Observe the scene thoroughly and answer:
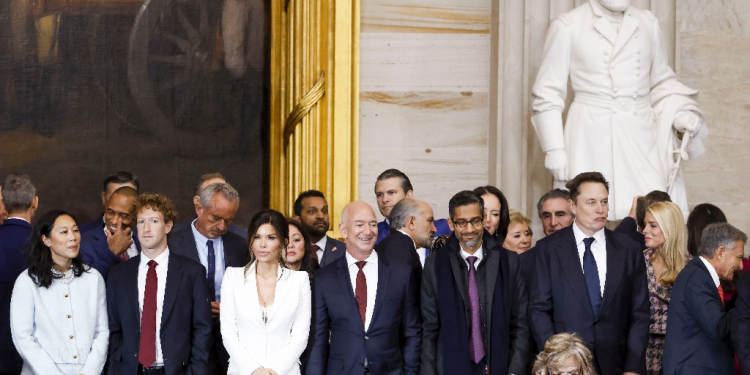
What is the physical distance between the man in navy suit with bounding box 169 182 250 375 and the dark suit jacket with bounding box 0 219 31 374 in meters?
0.97

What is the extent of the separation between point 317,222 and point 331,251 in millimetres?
305

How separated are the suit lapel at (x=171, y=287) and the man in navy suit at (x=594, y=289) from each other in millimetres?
2154

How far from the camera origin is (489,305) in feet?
20.7

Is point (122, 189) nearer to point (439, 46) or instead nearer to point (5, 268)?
point (5, 268)

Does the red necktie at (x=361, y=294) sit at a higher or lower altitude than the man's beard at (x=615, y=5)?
lower

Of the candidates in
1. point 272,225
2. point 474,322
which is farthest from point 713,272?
point 272,225

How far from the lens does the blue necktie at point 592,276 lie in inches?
253

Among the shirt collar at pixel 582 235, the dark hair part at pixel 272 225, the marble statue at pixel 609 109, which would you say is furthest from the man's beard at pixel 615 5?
the dark hair part at pixel 272 225

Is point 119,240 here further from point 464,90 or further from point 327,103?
point 464,90

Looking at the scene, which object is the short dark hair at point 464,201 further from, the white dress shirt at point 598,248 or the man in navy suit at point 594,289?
the white dress shirt at point 598,248

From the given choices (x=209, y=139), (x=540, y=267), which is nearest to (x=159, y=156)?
(x=209, y=139)

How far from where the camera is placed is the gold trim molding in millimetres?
9516

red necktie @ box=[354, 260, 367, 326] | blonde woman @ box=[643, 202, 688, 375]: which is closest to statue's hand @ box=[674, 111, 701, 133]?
blonde woman @ box=[643, 202, 688, 375]

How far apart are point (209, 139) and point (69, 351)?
4.08 m
